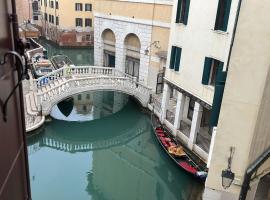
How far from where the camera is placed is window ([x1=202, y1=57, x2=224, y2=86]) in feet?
39.2

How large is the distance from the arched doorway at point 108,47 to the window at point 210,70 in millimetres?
12437

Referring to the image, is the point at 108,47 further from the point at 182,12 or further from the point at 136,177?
the point at 136,177

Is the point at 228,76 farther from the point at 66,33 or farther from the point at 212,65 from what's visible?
the point at 66,33

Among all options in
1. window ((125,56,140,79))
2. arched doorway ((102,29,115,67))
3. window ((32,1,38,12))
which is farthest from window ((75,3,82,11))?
window ((125,56,140,79))

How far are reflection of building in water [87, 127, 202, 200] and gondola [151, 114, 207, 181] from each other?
0.46 meters

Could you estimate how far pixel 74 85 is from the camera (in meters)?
17.5

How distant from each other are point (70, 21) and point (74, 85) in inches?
892

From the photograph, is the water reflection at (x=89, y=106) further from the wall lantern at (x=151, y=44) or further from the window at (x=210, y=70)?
the window at (x=210, y=70)

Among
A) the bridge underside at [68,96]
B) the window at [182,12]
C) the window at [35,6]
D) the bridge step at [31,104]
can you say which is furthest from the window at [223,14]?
the window at [35,6]

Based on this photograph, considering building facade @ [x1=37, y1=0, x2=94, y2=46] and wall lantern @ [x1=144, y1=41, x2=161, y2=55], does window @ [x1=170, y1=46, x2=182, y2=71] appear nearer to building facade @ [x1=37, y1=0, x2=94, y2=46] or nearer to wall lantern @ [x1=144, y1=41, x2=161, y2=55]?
wall lantern @ [x1=144, y1=41, x2=161, y2=55]

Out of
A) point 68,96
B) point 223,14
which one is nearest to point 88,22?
point 68,96

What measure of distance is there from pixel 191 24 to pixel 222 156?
9252 millimetres

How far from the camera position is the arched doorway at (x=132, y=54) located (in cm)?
2128

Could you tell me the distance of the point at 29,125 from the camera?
15492 mm
